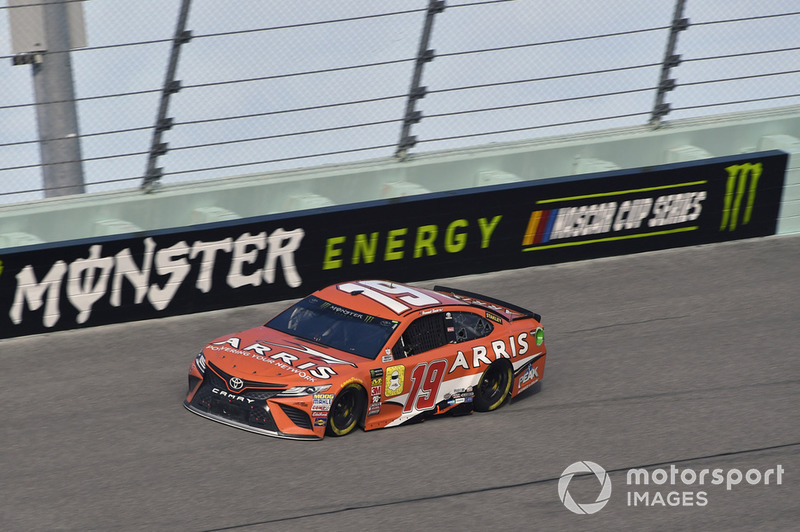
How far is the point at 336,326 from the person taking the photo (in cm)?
1001

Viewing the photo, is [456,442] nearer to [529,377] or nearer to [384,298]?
[529,377]

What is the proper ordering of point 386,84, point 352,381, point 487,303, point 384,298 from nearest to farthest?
point 352,381, point 384,298, point 487,303, point 386,84

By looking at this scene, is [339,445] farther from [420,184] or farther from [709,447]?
[420,184]

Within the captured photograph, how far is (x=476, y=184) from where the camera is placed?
14773mm

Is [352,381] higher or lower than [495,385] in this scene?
higher

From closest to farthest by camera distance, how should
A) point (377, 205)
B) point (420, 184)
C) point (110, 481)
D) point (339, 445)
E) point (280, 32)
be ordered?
point (110, 481) → point (339, 445) → point (280, 32) → point (377, 205) → point (420, 184)

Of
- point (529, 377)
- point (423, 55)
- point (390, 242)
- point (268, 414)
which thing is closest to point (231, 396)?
point (268, 414)

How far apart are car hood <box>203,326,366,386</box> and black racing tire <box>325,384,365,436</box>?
0.62 ft

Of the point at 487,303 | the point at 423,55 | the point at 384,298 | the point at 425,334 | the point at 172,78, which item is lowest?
the point at 487,303

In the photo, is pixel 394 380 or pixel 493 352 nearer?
pixel 394 380

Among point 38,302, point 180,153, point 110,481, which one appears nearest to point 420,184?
point 180,153

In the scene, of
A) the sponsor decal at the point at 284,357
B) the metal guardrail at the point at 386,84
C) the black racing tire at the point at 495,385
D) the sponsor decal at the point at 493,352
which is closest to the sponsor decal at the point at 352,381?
the sponsor decal at the point at 284,357

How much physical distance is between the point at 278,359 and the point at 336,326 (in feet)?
2.77

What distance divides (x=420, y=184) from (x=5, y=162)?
5.40 meters
